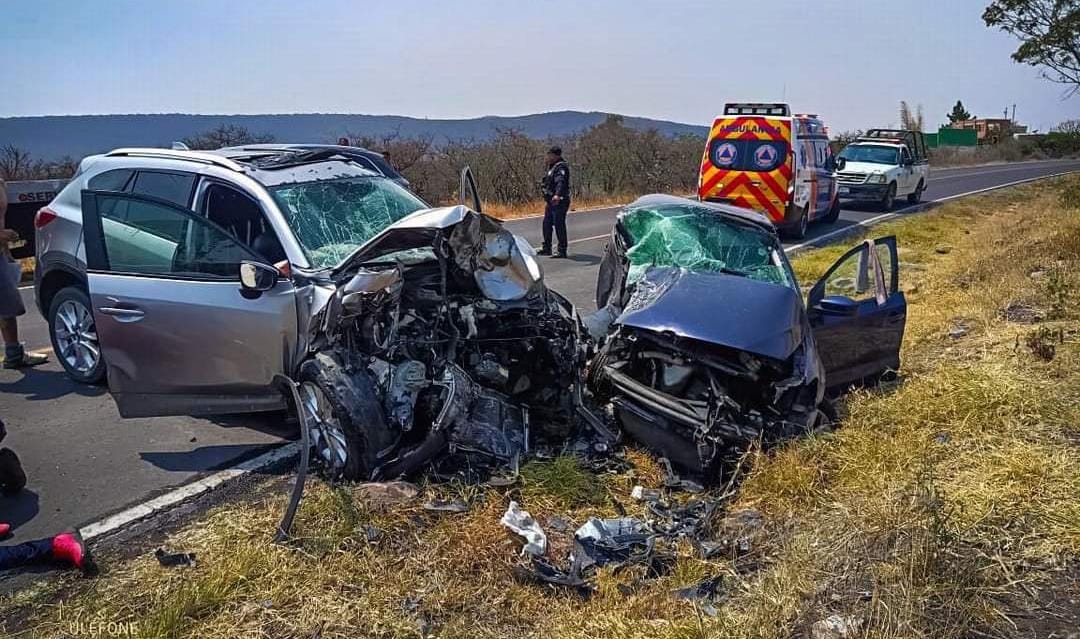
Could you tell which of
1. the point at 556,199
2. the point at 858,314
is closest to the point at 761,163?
the point at 556,199

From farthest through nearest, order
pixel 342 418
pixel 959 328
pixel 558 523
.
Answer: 1. pixel 959 328
2. pixel 342 418
3. pixel 558 523

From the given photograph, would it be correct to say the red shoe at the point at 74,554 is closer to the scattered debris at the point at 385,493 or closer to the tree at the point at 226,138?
the scattered debris at the point at 385,493

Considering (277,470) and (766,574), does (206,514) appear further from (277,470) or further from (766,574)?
(766,574)

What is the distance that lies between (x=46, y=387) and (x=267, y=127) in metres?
32.9

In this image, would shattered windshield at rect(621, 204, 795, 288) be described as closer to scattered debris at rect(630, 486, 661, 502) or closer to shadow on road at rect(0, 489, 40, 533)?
scattered debris at rect(630, 486, 661, 502)

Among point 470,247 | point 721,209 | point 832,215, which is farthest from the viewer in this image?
point 832,215

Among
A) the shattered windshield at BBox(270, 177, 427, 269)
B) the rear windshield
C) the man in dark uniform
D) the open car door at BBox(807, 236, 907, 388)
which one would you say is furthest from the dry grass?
the rear windshield

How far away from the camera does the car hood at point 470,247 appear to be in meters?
4.39

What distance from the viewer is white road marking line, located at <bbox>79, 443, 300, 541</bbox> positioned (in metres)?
3.93

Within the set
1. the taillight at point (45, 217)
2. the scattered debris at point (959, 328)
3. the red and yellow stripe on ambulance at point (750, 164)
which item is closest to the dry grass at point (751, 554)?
the scattered debris at point (959, 328)

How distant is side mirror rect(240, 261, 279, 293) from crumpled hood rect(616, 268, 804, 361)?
205cm

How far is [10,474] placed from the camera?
13.8 ft

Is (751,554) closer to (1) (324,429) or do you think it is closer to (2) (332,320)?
(1) (324,429)

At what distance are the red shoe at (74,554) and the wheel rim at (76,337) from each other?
9.36 feet
